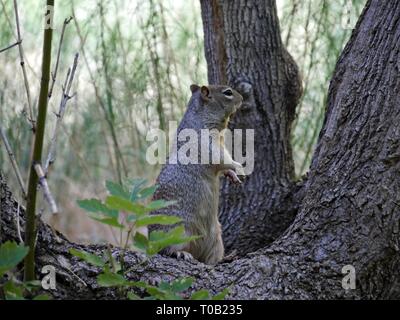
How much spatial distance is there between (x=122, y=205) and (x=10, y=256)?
378mm

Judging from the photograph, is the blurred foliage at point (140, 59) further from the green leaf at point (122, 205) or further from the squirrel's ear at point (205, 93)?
the green leaf at point (122, 205)

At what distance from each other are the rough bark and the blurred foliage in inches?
32.5

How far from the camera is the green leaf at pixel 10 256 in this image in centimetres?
217

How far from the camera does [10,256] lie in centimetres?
219

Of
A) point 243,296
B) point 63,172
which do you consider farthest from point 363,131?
point 63,172

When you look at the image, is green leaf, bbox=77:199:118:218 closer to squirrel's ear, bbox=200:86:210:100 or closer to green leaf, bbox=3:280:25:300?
green leaf, bbox=3:280:25:300

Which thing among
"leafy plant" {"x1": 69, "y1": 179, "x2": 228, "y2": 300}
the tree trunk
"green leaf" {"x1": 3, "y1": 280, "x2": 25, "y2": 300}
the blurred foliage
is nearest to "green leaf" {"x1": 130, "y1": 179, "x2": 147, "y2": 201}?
"leafy plant" {"x1": 69, "y1": 179, "x2": 228, "y2": 300}

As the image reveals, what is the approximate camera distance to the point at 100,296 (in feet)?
9.52

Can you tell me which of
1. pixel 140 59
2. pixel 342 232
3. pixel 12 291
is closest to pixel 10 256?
pixel 12 291

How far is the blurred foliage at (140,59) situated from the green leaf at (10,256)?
312 centimetres

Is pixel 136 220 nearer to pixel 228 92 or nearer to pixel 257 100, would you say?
pixel 228 92

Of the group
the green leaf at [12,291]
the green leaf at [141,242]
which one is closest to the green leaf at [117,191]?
the green leaf at [141,242]

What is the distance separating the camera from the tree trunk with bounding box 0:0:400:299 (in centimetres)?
302

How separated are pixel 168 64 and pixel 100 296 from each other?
296 centimetres
